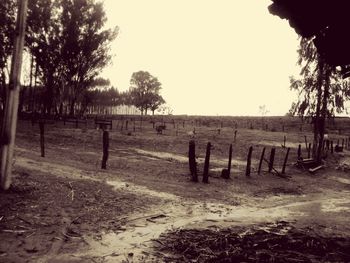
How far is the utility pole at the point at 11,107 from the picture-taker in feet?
25.2

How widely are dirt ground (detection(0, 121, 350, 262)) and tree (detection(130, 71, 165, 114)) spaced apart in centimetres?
7351

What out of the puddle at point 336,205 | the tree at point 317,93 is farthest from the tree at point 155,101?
the puddle at point 336,205

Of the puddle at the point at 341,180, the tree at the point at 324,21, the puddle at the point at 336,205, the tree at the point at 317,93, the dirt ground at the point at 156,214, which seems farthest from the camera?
the tree at the point at 317,93

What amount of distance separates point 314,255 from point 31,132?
23.5 m

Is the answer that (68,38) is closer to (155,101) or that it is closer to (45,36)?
(45,36)

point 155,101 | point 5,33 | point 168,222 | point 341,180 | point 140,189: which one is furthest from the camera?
point 155,101

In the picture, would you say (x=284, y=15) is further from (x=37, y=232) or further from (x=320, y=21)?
(x=37, y=232)

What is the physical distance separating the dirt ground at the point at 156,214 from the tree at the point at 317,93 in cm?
669

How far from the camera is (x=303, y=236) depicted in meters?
7.39

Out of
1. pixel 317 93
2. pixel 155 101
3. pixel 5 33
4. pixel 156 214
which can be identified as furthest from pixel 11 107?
pixel 155 101

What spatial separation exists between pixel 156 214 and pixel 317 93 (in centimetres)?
1948

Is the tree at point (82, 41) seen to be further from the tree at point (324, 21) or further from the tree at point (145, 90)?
the tree at point (145, 90)

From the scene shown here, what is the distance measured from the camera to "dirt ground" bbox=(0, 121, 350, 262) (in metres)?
6.18

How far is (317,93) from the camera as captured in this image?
24.7 m
